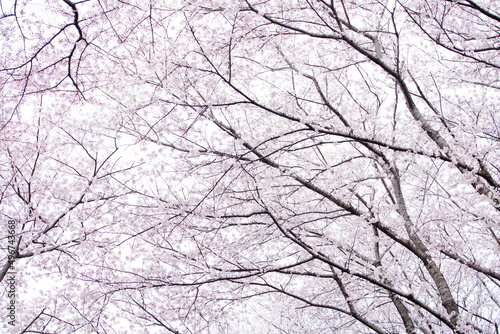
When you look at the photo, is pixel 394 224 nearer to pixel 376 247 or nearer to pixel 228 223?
pixel 376 247

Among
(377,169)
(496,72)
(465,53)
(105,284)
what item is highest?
(496,72)

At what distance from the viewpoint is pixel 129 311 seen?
218 inches

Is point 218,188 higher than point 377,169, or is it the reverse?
point 377,169

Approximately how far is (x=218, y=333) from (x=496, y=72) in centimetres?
564

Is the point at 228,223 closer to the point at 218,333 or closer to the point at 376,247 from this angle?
the point at 376,247

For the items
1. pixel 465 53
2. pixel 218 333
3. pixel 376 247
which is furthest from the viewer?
pixel 218 333

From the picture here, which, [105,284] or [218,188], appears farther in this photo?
[218,188]

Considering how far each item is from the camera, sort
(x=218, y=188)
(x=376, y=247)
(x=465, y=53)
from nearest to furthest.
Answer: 1. (x=465, y=53)
2. (x=218, y=188)
3. (x=376, y=247)

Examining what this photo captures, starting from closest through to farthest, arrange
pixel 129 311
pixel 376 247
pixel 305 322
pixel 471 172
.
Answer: pixel 471 172, pixel 376 247, pixel 129 311, pixel 305 322

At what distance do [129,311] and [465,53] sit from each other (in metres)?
5.11

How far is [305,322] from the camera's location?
801 cm

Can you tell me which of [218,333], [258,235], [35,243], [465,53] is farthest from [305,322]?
[465,53]

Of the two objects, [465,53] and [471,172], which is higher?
[465,53]

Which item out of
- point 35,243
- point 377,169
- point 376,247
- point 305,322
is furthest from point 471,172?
point 305,322
